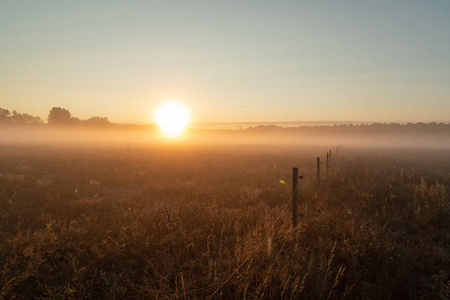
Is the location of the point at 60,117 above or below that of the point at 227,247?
above

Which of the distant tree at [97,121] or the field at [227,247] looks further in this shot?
the distant tree at [97,121]

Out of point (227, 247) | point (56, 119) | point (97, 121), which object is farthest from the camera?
point (97, 121)

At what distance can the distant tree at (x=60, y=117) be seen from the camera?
8200 centimetres

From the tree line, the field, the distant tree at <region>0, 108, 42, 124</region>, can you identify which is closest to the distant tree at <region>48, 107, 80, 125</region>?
the tree line

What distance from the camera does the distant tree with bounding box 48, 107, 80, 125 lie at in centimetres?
8200

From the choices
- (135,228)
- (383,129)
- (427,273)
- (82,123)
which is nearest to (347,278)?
(427,273)

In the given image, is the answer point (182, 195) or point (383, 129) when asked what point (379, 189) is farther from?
point (383, 129)

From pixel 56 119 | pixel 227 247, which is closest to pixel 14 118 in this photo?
pixel 56 119

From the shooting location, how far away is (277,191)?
1029cm

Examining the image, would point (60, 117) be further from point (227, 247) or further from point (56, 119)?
point (227, 247)

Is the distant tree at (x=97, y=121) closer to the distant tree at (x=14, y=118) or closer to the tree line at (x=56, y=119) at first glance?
the tree line at (x=56, y=119)

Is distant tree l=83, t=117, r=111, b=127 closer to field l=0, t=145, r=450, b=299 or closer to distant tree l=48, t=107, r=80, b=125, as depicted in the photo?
distant tree l=48, t=107, r=80, b=125

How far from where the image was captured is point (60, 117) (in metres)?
83.1

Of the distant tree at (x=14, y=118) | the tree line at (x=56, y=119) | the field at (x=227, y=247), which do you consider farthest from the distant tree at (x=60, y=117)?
the field at (x=227, y=247)
